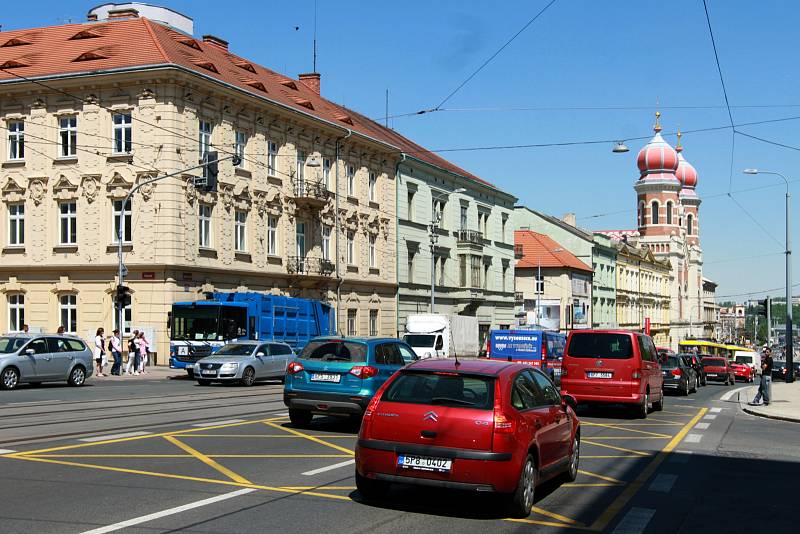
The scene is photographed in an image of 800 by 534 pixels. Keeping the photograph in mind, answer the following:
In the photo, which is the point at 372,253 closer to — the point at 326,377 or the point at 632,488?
the point at 326,377

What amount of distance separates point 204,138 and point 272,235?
7047 millimetres

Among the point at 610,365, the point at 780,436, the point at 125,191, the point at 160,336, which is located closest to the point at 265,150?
the point at 125,191

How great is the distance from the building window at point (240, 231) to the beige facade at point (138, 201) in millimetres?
55

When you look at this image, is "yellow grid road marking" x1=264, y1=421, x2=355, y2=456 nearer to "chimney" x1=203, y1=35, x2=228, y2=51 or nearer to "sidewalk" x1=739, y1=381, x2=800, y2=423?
"sidewalk" x1=739, y1=381, x2=800, y2=423

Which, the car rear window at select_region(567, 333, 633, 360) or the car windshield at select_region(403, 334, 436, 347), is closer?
the car rear window at select_region(567, 333, 633, 360)

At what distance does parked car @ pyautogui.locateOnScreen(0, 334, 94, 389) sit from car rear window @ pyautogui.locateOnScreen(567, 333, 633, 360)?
1415 centimetres

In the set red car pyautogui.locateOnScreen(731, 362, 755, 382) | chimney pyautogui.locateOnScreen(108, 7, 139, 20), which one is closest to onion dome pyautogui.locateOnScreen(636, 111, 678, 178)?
red car pyautogui.locateOnScreen(731, 362, 755, 382)

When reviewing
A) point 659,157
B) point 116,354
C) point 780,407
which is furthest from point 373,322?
point 659,157

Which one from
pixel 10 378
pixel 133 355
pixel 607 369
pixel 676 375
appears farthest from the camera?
pixel 133 355

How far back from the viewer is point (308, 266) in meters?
48.8

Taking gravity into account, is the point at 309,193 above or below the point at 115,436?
above

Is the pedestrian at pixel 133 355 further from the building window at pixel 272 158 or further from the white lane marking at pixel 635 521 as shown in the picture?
the white lane marking at pixel 635 521

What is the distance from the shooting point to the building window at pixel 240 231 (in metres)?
44.1

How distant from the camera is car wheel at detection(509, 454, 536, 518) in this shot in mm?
8914
